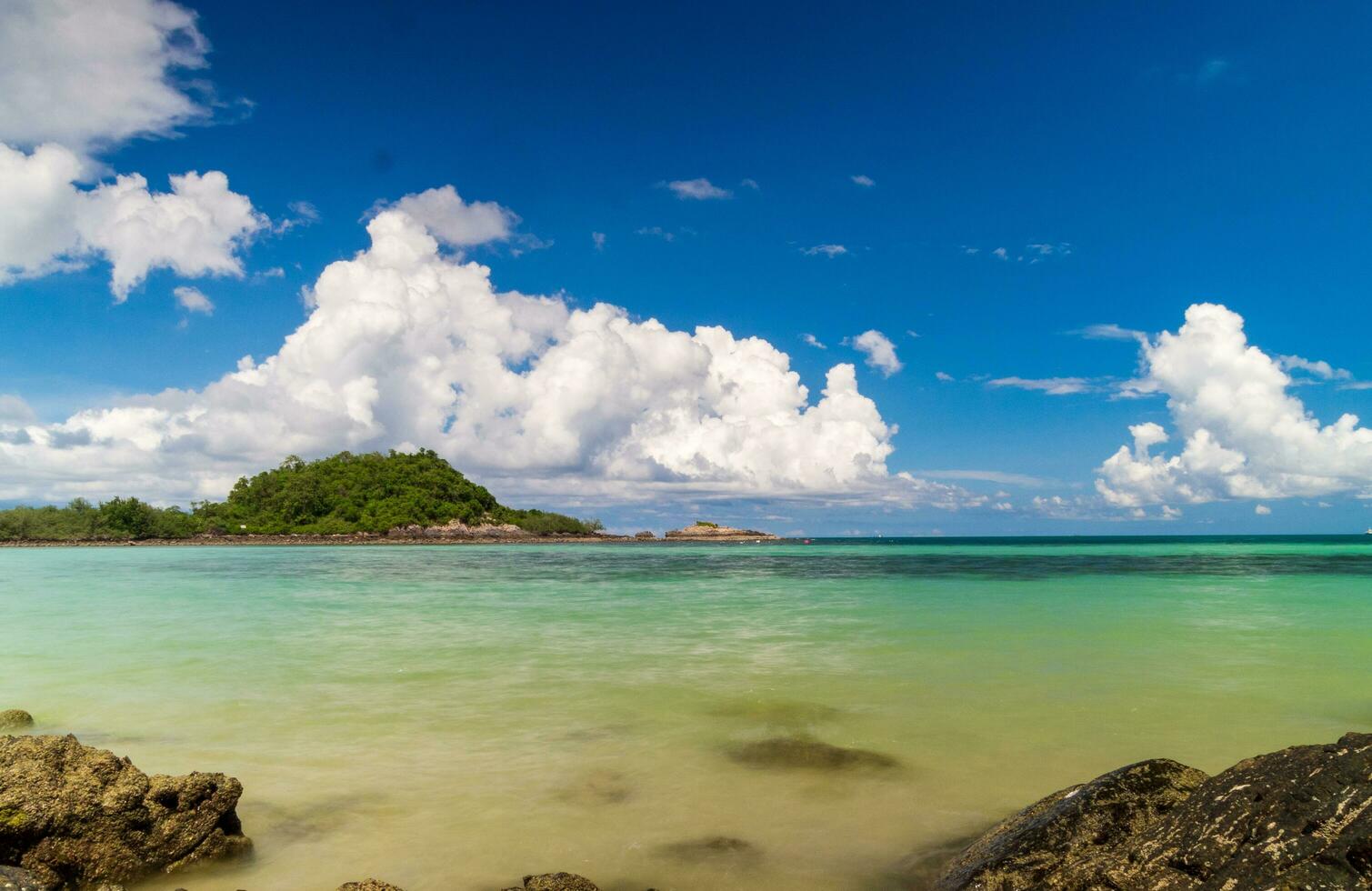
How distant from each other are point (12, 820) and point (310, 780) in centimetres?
246

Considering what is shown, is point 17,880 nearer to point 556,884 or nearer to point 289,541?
point 556,884

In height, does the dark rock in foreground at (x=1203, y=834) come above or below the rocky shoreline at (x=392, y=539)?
above

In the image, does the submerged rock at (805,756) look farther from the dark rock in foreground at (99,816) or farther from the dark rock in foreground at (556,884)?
the dark rock in foreground at (99,816)

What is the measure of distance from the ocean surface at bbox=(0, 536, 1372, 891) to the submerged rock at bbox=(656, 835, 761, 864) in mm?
63

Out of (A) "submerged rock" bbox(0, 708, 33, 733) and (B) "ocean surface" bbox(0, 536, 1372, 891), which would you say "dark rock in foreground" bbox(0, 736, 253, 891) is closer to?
(B) "ocean surface" bbox(0, 536, 1372, 891)

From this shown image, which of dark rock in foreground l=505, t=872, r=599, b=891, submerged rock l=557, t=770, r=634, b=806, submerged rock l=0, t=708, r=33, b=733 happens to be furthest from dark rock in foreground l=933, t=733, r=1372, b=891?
submerged rock l=0, t=708, r=33, b=733

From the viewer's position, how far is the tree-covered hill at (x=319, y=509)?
110 m

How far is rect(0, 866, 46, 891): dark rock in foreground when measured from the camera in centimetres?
370

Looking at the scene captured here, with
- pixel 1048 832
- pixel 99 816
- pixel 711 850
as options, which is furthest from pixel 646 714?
pixel 1048 832

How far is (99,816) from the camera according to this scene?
475 cm

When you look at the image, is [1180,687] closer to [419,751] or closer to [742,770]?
[742,770]

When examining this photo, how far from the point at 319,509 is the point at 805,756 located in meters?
139

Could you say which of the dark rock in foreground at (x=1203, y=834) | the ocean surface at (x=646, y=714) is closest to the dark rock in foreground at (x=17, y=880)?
the ocean surface at (x=646, y=714)

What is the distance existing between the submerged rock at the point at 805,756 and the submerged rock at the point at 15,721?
8.03 metres
